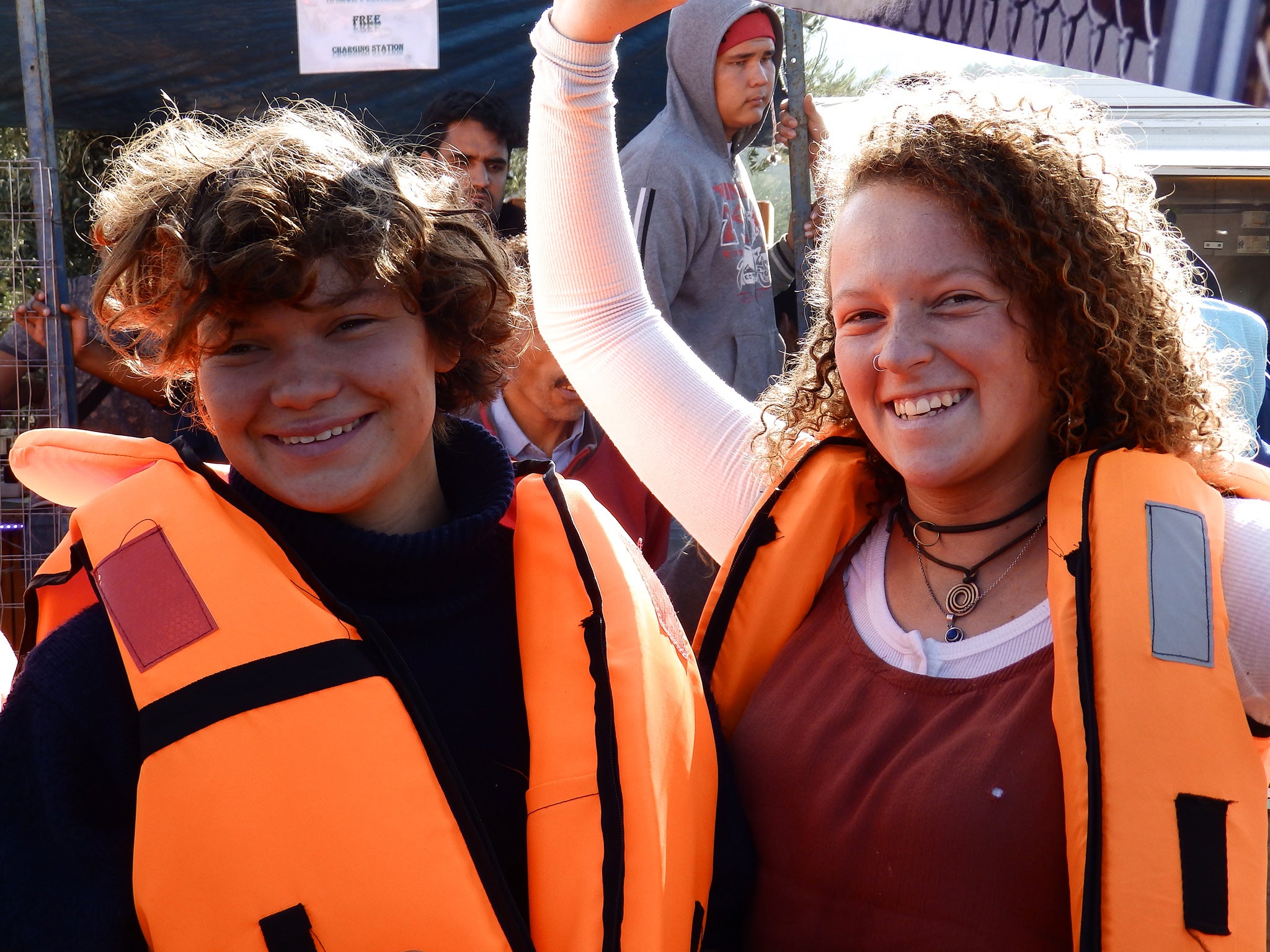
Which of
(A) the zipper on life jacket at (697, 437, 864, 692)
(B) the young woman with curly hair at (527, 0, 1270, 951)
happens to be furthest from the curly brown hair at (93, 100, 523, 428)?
(A) the zipper on life jacket at (697, 437, 864, 692)

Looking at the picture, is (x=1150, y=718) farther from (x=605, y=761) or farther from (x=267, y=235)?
(x=267, y=235)

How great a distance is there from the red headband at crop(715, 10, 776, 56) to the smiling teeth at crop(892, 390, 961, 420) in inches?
95.8

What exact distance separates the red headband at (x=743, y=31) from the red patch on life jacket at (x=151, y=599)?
2843 millimetres

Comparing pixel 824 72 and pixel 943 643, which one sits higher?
pixel 824 72

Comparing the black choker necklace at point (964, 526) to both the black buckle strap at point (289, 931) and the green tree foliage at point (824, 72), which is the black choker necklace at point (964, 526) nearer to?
the black buckle strap at point (289, 931)

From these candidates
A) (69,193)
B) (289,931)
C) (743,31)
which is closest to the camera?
(289,931)

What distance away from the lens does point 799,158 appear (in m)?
3.48

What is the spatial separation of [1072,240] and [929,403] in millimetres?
309

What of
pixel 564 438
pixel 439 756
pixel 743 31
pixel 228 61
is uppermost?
pixel 743 31

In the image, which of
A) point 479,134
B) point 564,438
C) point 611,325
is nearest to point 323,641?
point 611,325

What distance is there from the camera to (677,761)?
1509 mm

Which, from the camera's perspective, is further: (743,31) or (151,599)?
(743,31)

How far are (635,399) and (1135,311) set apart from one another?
0.79 metres

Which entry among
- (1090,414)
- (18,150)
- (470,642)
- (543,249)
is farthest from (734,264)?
(18,150)
